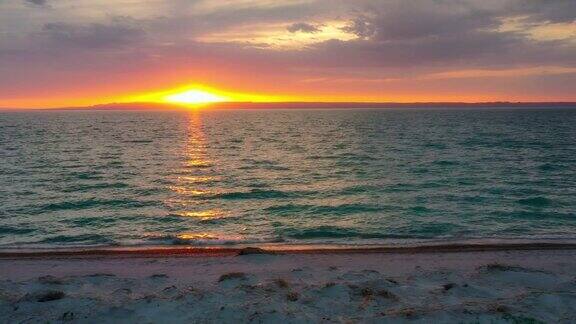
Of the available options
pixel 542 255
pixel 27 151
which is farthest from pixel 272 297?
pixel 27 151

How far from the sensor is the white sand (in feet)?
34.4

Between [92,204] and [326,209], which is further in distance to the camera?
[92,204]

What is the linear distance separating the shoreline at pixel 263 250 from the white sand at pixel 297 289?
2.14 feet

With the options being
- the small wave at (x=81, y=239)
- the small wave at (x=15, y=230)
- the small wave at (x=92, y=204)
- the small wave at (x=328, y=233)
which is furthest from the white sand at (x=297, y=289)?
the small wave at (x=92, y=204)

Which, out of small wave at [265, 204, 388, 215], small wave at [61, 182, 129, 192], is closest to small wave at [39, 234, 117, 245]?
small wave at [265, 204, 388, 215]

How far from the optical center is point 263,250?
17.3m

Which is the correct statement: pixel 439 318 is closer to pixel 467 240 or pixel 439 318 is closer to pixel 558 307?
pixel 558 307

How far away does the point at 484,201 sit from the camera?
88.1ft

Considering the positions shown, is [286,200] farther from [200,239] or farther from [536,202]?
[536,202]

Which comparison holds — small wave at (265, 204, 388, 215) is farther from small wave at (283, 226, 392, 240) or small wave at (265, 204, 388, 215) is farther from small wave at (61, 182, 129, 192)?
small wave at (61, 182, 129, 192)

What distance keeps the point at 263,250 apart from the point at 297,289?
16.5ft

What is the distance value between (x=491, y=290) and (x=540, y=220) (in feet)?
41.3

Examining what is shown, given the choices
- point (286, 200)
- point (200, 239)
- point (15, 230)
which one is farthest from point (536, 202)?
point (15, 230)

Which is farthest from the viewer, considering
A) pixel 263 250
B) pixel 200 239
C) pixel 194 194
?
pixel 194 194
